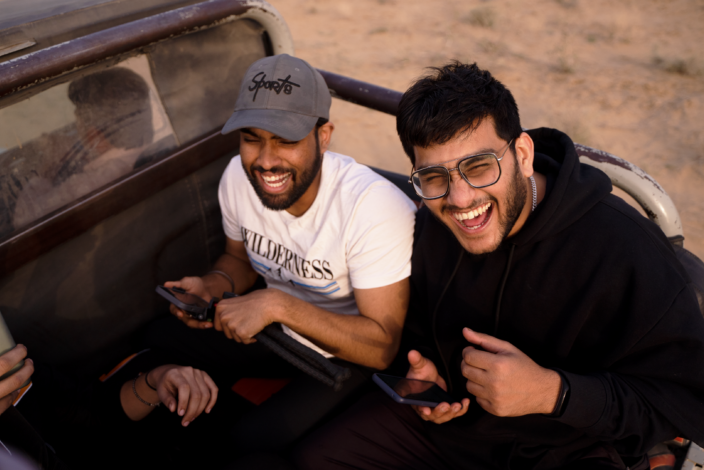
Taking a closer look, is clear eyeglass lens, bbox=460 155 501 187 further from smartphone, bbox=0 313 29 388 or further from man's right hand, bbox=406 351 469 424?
smartphone, bbox=0 313 29 388

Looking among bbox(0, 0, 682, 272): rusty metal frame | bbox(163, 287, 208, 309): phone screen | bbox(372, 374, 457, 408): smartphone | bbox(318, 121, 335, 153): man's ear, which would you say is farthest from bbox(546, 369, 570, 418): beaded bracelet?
bbox(163, 287, 208, 309): phone screen

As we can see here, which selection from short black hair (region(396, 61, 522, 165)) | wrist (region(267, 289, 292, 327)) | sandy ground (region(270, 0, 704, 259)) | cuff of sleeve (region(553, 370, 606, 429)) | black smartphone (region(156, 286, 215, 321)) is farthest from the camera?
sandy ground (region(270, 0, 704, 259))

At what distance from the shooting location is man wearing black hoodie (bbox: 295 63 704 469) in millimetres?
1623

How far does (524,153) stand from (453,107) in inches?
12.9

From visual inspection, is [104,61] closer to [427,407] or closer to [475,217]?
[475,217]

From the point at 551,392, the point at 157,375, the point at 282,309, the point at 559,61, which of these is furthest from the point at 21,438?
the point at 559,61

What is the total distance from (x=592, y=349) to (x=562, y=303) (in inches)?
7.4

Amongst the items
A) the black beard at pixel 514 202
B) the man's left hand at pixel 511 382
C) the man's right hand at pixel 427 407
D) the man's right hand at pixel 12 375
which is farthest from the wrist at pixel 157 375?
the black beard at pixel 514 202

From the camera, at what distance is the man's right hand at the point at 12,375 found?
1.35 metres

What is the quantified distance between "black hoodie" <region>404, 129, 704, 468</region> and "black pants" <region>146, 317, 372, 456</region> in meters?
0.50

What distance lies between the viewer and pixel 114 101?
236 cm

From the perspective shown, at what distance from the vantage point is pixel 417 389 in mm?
1912

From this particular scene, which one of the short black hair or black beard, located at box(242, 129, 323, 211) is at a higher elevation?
the short black hair

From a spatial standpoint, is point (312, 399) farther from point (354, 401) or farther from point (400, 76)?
point (400, 76)
